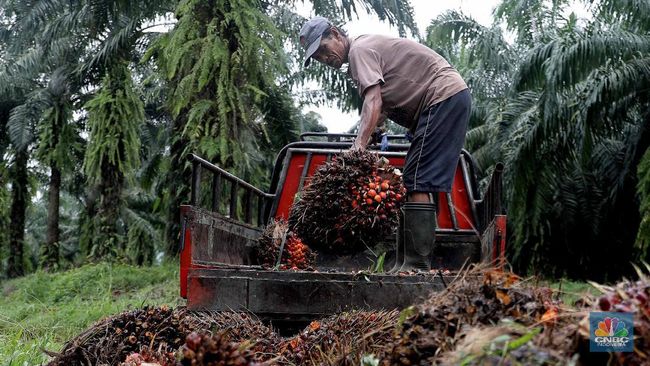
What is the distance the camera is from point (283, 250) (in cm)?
516

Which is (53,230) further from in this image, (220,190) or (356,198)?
(356,198)

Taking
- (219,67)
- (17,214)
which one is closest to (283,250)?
(219,67)

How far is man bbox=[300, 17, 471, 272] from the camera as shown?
477 cm

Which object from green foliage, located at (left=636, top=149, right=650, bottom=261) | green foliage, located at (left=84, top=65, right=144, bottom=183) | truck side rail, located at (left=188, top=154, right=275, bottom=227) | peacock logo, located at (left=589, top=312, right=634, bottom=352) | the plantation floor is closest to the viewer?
peacock logo, located at (left=589, top=312, right=634, bottom=352)

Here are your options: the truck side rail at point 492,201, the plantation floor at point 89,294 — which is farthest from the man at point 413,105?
the plantation floor at point 89,294

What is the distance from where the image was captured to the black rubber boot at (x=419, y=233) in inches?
186

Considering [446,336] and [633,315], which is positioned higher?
[633,315]

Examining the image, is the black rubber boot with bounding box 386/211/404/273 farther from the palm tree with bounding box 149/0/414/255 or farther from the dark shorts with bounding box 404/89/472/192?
the palm tree with bounding box 149/0/414/255

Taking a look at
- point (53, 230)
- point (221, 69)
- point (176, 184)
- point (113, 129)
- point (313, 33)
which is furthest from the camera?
point (53, 230)

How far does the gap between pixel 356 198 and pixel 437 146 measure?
21.4 inches

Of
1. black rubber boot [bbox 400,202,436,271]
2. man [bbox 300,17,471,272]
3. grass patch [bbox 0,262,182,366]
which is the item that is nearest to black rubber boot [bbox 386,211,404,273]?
man [bbox 300,17,471,272]

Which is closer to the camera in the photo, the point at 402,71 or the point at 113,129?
the point at 402,71

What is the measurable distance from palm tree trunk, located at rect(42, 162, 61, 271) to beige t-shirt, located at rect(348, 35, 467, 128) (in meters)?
13.7

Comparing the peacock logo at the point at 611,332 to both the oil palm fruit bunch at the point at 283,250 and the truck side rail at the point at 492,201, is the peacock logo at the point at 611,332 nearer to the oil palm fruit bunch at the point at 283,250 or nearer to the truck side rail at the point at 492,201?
the truck side rail at the point at 492,201
